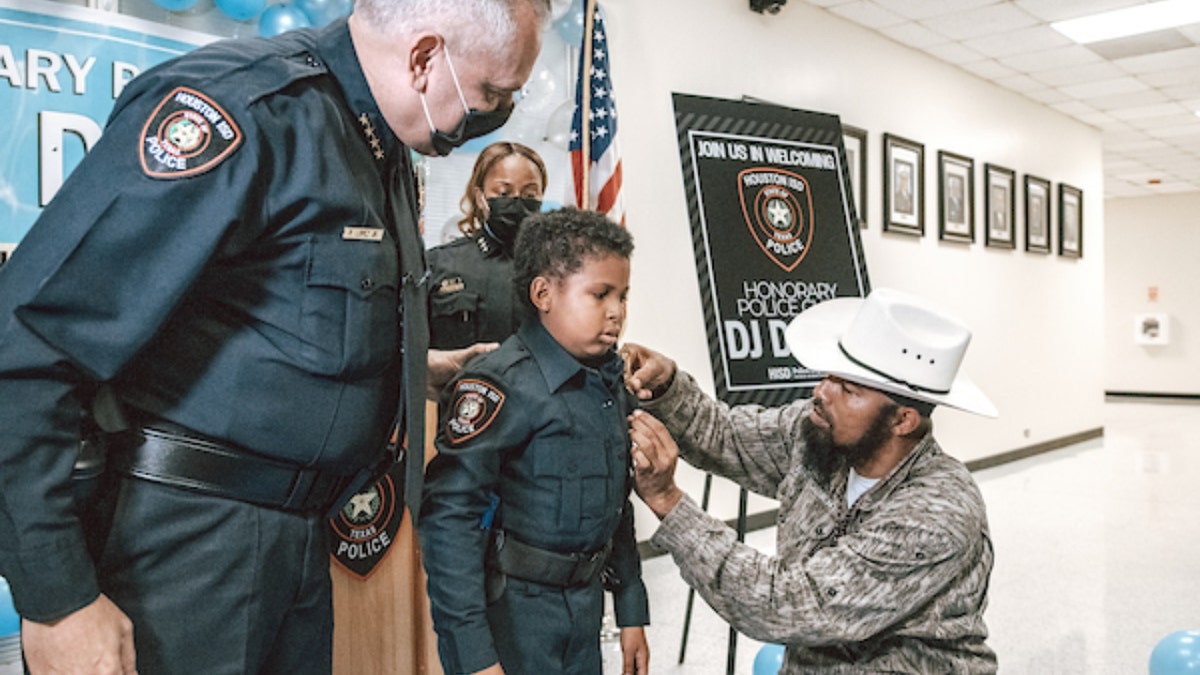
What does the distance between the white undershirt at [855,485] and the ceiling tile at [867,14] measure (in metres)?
4.34

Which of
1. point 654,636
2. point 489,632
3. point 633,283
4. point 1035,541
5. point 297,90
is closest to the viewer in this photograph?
point 297,90

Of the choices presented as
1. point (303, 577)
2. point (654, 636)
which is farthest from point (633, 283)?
point (303, 577)

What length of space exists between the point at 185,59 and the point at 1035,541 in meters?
4.80

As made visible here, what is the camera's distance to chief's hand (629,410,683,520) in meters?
1.42

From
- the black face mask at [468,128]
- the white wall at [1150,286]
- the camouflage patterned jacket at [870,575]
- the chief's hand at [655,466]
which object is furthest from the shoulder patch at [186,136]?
the white wall at [1150,286]

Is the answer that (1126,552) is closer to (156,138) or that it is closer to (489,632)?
(489,632)

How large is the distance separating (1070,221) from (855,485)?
26.4ft

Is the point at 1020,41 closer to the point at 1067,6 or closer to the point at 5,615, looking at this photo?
the point at 1067,6

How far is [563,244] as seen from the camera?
63.1 inches

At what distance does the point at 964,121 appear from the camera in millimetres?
6719

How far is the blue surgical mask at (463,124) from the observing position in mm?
1028

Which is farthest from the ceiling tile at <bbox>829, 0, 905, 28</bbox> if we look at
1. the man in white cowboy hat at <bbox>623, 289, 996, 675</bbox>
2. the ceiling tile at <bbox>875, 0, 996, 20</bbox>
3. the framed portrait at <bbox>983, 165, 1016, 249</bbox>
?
the man in white cowboy hat at <bbox>623, 289, 996, 675</bbox>

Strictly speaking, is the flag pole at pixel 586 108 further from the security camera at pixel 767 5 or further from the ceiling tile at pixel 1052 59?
the ceiling tile at pixel 1052 59

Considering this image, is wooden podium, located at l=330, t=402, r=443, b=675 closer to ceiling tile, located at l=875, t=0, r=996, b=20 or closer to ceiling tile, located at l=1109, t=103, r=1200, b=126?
ceiling tile, located at l=875, t=0, r=996, b=20
